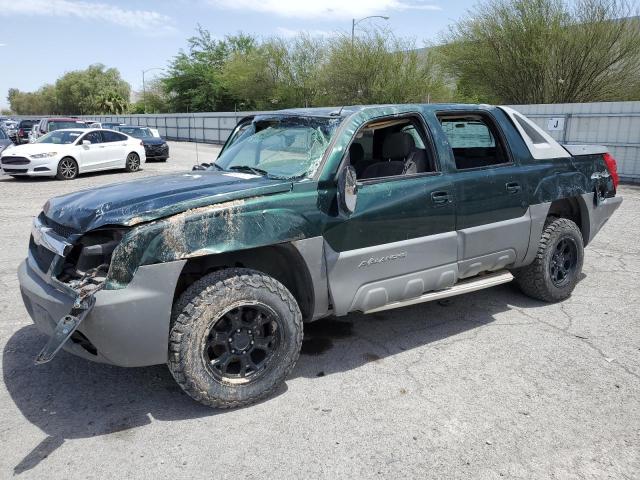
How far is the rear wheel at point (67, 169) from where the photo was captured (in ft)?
52.3

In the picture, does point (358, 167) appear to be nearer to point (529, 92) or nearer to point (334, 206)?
point (334, 206)

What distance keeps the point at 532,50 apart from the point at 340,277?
2411 centimetres

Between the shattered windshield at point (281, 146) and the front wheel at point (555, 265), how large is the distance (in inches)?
95.8

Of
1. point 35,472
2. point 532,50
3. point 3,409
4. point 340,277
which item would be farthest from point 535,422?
point 532,50

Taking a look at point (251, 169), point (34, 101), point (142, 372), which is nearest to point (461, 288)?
point (251, 169)

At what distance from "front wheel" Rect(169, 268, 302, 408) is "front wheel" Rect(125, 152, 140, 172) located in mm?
16026

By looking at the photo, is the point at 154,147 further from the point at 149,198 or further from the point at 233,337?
the point at 233,337

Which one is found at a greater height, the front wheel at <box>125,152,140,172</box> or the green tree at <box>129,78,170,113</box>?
the green tree at <box>129,78,170,113</box>

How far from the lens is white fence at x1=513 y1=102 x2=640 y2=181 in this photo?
1552 centimetres

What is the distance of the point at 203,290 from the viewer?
321 centimetres

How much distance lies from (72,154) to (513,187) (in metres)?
14.6

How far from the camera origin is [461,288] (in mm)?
4391

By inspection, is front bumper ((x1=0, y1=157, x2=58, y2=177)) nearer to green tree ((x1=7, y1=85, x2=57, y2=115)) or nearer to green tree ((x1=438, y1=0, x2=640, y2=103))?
green tree ((x1=438, y1=0, x2=640, y2=103))

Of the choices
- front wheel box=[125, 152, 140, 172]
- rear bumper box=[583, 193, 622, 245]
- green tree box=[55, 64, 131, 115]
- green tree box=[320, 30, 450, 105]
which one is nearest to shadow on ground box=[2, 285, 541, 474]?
rear bumper box=[583, 193, 622, 245]
